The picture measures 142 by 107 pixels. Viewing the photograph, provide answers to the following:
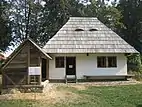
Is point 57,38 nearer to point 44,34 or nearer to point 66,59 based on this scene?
point 66,59

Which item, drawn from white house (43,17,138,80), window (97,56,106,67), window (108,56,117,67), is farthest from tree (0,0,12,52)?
window (108,56,117,67)

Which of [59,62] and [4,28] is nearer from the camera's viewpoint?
[59,62]

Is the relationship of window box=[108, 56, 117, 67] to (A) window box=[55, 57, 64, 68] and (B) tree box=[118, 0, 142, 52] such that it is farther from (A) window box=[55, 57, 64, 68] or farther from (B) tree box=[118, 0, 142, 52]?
(B) tree box=[118, 0, 142, 52]

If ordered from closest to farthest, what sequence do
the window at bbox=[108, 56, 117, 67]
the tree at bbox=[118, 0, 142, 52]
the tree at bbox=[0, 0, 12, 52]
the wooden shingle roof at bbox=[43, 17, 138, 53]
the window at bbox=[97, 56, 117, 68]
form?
the wooden shingle roof at bbox=[43, 17, 138, 53]
the window at bbox=[97, 56, 117, 68]
the window at bbox=[108, 56, 117, 67]
the tree at bbox=[0, 0, 12, 52]
the tree at bbox=[118, 0, 142, 52]

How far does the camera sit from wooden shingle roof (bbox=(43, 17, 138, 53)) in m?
27.4

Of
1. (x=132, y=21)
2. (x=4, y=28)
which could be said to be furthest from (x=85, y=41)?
(x=132, y=21)

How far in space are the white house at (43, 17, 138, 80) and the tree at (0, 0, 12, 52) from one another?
18028 millimetres

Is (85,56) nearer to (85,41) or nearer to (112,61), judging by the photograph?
(85,41)

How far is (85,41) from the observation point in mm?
28406

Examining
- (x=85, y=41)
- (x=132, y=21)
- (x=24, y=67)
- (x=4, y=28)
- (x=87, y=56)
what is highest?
(x=132, y=21)

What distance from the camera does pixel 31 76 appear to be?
19234 millimetres

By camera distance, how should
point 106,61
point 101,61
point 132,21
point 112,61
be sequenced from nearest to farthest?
point 106,61 → point 101,61 → point 112,61 → point 132,21

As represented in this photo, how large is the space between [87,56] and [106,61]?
1.68 metres

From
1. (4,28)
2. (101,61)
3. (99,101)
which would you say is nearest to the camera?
(99,101)
